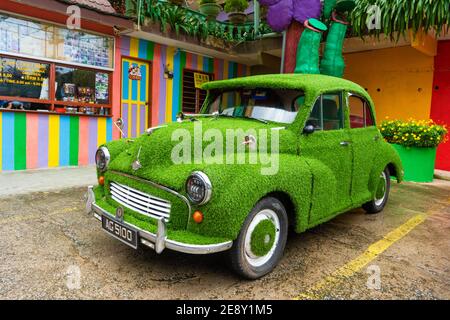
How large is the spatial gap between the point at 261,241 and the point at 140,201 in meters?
1.05

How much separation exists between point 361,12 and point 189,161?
6.28 metres

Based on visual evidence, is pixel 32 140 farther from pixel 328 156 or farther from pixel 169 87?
pixel 328 156

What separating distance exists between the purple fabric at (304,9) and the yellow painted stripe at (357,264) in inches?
175

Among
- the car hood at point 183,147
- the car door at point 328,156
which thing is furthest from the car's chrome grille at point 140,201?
the car door at point 328,156

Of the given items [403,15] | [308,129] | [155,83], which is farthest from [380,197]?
[155,83]

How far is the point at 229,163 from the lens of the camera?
9.07 ft

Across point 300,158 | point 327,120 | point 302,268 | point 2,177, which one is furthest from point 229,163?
point 2,177

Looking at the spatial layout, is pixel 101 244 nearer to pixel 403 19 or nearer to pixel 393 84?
pixel 403 19

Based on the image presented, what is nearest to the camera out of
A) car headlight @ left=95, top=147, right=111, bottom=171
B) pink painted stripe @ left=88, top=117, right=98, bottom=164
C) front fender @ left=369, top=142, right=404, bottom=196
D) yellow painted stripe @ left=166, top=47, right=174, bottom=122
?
car headlight @ left=95, top=147, right=111, bottom=171

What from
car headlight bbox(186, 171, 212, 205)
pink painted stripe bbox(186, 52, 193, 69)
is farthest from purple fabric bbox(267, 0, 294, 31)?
car headlight bbox(186, 171, 212, 205)

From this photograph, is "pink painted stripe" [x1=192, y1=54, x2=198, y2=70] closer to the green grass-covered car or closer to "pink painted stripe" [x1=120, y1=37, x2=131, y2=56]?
"pink painted stripe" [x1=120, y1=37, x2=131, y2=56]

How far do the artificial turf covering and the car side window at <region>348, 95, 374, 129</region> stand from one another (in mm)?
90

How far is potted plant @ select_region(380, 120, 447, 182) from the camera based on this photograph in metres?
7.22

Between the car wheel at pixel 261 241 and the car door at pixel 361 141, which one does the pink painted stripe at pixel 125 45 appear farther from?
the car wheel at pixel 261 241
